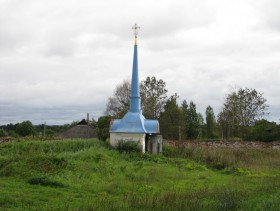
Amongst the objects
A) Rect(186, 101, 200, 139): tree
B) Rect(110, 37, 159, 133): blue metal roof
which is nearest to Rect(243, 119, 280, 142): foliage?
Rect(186, 101, 200, 139): tree

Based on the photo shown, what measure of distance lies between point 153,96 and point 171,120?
416 cm

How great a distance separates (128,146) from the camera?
926 inches

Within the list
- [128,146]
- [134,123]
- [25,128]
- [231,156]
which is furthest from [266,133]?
[25,128]

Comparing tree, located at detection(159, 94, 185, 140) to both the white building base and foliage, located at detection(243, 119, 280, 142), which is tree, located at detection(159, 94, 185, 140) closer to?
foliage, located at detection(243, 119, 280, 142)

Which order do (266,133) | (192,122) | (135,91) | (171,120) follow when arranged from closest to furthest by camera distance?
1. (135,91)
2. (266,133)
3. (171,120)
4. (192,122)

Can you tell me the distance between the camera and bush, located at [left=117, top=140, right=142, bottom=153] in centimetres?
2343

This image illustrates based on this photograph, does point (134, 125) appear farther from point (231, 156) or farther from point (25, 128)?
point (25, 128)

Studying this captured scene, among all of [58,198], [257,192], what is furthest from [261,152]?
[58,198]

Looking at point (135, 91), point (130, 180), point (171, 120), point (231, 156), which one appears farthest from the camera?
point (171, 120)

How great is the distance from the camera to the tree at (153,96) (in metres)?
46.5

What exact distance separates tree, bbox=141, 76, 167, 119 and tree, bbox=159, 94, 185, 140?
890 mm

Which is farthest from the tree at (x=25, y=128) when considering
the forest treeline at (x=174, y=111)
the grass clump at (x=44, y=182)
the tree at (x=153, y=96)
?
the grass clump at (x=44, y=182)

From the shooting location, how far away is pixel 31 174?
562 inches

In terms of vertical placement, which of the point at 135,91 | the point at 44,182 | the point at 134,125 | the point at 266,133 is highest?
the point at 135,91
